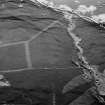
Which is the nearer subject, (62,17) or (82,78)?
(82,78)

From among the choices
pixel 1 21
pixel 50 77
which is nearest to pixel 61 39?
pixel 50 77

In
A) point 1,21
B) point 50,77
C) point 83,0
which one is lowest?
point 50,77

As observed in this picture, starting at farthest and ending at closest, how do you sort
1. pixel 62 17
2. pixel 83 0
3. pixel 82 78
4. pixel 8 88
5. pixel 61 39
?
pixel 83 0 < pixel 62 17 < pixel 61 39 < pixel 82 78 < pixel 8 88

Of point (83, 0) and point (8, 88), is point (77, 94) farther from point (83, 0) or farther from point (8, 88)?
point (83, 0)

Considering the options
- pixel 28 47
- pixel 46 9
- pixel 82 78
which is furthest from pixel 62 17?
pixel 82 78

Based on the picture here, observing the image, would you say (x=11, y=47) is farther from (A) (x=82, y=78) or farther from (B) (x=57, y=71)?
(A) (x=82, y=78)

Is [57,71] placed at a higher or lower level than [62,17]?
lower

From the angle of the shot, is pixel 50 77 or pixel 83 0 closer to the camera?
pixel 50 77

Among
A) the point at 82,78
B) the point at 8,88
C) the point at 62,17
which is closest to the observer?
the point at 8,88

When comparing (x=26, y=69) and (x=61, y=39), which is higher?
(x=61, y=39)
